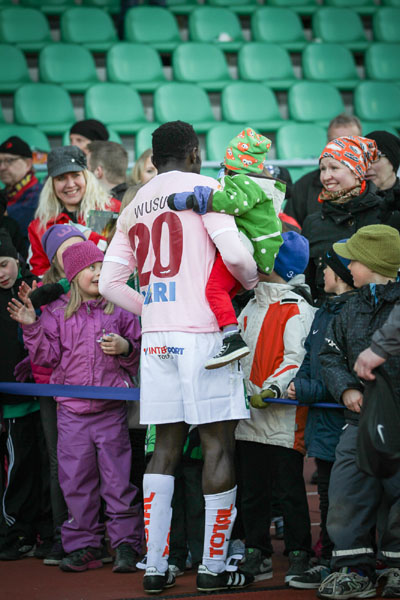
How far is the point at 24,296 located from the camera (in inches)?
179

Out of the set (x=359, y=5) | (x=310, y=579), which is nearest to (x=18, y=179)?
(x=310, y=579)

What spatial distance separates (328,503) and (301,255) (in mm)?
1222

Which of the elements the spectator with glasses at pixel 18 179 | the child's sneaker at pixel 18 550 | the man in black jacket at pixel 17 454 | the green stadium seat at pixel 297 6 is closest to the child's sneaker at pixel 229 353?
the man in black jacket at pixel 17 454

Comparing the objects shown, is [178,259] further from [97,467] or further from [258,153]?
[97,467]

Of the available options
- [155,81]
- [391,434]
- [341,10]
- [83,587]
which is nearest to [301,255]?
[391,434]

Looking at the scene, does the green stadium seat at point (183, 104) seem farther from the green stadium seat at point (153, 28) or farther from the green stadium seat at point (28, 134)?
the green stadium seat at point (28, 134)

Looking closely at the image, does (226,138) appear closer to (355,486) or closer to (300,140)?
(300,140)

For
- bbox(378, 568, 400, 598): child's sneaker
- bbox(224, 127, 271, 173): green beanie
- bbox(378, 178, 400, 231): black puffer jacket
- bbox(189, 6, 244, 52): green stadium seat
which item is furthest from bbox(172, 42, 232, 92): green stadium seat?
bbox(378, 568, 400, 598): child's sneaker

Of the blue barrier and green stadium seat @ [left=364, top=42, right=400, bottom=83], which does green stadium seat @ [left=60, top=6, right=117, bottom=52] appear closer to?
green stadium seat @ [left=364, top=42, right=400, bottom=83]

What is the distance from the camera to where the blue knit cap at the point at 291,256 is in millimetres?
4395

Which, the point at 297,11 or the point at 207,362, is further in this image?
the point at 297,11

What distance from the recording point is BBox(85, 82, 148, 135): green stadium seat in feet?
33.6

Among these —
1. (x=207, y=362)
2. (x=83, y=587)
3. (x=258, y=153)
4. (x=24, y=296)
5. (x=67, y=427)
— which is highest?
(x=258, y=153)

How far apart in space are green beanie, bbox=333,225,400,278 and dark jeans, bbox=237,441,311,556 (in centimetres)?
99
